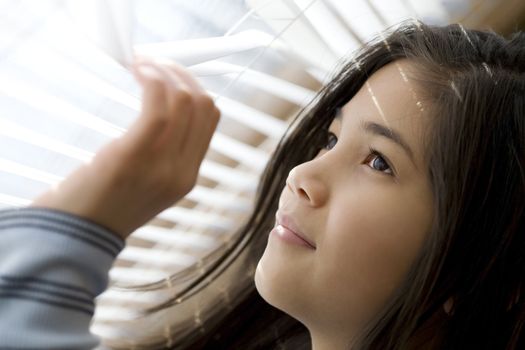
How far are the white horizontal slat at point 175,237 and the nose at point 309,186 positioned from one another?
35 cm

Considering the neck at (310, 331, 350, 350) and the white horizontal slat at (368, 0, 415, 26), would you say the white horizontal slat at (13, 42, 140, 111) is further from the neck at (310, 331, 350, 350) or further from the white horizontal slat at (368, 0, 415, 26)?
the white horizontal slat at (368, 0, 415, 26)

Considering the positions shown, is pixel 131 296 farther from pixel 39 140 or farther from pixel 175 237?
pixel 39 140

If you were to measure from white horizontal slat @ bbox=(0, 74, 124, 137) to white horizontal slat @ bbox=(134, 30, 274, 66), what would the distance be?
0.13m

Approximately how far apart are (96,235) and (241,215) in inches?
32.6

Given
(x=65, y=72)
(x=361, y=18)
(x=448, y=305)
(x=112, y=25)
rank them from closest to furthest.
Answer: (x=112, y=25), (x=65, y=72), (x=448, y=305), (x=361, y=18)

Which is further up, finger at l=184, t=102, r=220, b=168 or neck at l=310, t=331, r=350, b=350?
finger at l=184, t=102, r=220, b=168

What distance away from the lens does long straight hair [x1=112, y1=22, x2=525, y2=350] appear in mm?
904

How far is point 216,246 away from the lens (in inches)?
53.7

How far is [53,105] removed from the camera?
2.78 feet

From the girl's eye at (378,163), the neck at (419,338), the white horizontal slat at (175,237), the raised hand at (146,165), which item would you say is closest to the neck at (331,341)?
the neck at (419,338)

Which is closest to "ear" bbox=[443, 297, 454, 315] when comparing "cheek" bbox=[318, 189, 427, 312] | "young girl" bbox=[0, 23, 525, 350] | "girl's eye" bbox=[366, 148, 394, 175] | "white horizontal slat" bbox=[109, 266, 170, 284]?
"young girl" bbox=[0, 23, 525, 350]

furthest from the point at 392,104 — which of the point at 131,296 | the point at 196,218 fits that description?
the point at 131,296

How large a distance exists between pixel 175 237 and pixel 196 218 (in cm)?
5

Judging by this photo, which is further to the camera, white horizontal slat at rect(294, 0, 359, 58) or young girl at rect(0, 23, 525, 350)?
white horizontal slat at rect(294, 0, 359, 58)
